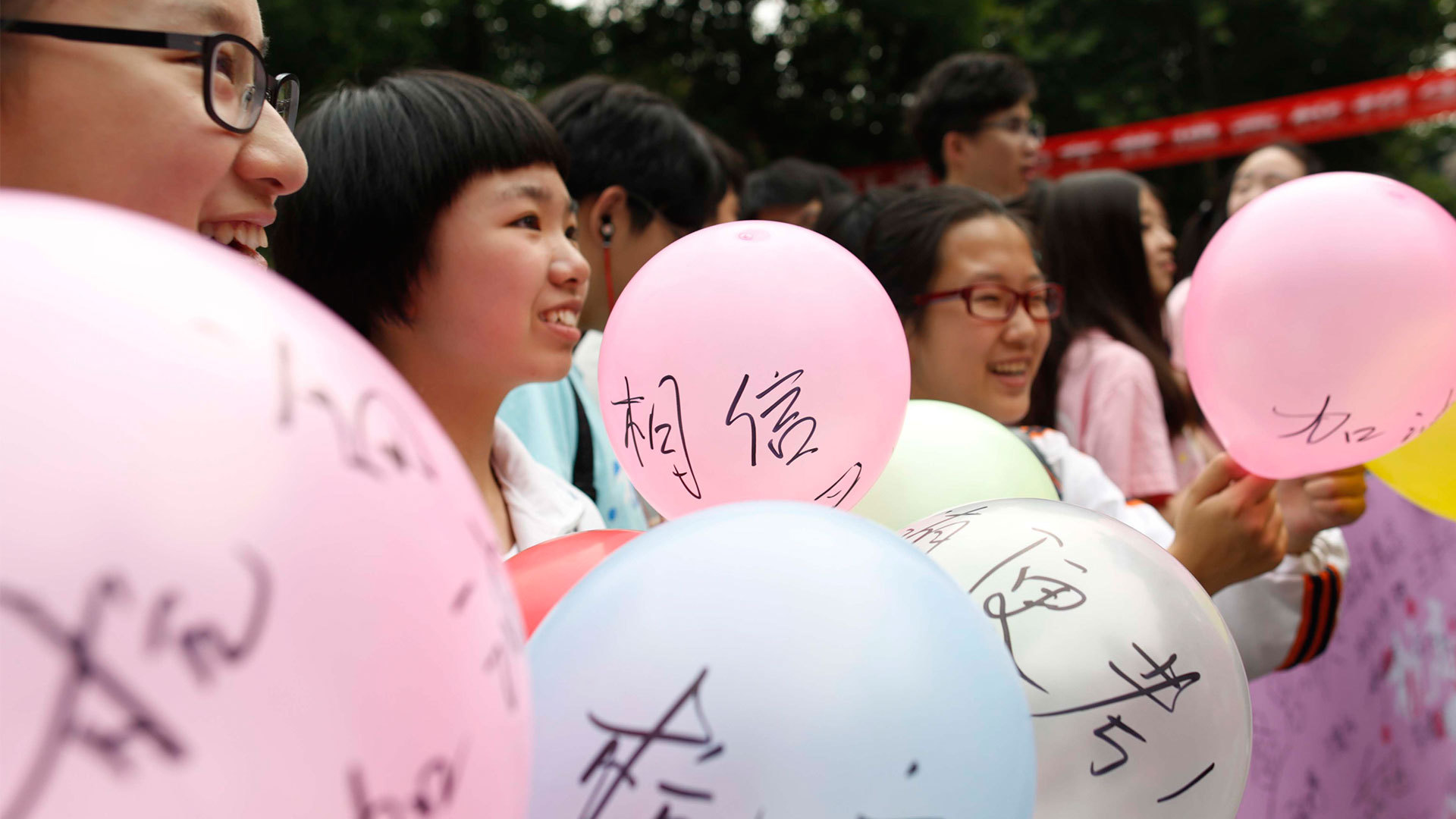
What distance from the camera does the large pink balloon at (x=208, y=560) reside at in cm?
52

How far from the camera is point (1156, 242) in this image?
12.5 feet

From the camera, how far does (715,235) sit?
148cm

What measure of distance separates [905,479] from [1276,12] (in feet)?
65.7

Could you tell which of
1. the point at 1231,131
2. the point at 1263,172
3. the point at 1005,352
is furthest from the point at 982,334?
the point at 1231,131

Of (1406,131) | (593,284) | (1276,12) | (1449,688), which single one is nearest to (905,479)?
(593,284)

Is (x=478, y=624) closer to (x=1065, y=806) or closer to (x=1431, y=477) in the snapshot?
(x=1065, y=806)

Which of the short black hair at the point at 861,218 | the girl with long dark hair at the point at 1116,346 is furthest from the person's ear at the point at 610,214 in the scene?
the girl with long dark hair at the point at 1116,346

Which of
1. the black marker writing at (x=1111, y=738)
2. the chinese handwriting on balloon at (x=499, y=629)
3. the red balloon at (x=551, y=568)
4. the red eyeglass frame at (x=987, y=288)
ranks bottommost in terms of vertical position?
the black marker writing at (x=1111, y=738)

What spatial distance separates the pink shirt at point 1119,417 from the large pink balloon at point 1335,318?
1270 mm

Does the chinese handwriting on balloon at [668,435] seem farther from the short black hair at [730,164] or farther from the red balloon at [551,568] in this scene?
the short black hair at [730,164]

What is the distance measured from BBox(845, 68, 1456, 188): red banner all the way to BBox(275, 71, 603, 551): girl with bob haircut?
38.1 feet

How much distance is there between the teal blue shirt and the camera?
2.53 meters

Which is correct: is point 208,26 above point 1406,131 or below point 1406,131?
above

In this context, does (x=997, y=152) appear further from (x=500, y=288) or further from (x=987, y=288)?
(x=500, y=288)
